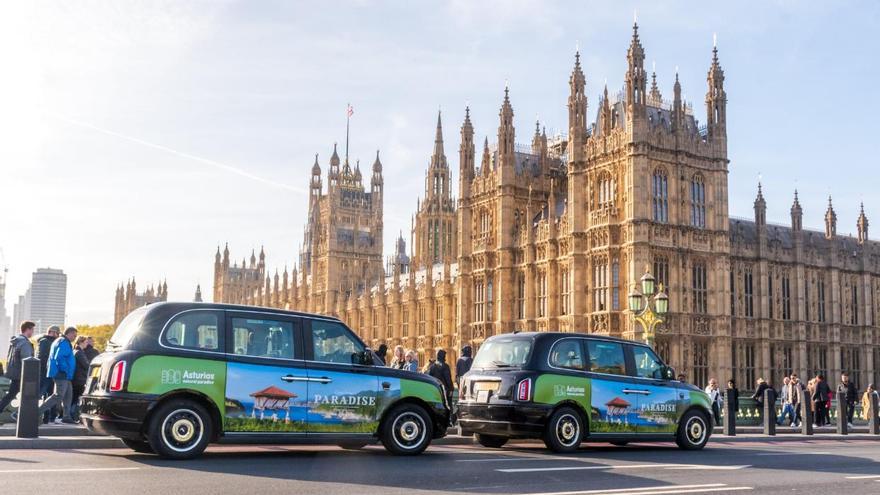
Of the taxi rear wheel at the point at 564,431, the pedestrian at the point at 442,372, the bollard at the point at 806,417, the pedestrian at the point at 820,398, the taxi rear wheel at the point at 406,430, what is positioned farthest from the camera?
the pedestrian at the point at 820,398

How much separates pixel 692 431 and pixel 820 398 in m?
12.8

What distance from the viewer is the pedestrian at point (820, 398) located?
1121 inches

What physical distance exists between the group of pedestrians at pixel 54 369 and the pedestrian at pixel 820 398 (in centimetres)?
2061

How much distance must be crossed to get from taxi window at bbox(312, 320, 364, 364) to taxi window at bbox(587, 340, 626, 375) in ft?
14.9

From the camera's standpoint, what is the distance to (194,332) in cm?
1297

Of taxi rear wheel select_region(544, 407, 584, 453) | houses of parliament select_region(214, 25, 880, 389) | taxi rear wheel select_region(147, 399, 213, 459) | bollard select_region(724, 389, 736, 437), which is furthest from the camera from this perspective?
houses of parliament select_region(214, 25, 880, 389)

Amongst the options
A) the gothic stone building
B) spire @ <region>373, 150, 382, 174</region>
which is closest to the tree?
the gothic stone building

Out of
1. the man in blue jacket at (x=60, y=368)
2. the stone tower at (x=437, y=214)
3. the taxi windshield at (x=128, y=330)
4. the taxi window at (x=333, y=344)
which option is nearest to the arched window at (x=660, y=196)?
the taxi window at (x=333, y=344)

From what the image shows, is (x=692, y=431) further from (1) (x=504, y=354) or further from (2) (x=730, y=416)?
(2) (x=730, y=416)

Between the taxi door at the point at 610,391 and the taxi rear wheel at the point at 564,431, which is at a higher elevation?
the taxi door at the point at 610,391

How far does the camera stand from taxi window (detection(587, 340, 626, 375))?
1659 cm

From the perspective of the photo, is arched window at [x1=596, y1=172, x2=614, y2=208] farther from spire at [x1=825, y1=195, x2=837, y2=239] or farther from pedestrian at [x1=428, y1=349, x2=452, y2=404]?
pedestrian at [x1=428, y1=349, x2=452, y2=404]

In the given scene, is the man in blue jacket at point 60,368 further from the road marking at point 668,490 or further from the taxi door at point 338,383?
the road marking at point 668,490

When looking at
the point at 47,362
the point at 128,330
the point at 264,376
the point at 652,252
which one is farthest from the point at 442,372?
the point at 652,252
